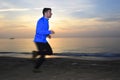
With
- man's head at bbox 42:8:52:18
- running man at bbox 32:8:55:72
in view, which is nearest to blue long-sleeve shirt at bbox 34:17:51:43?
running man at bbox 32:8:55:72

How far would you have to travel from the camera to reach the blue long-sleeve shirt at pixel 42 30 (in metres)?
9.56

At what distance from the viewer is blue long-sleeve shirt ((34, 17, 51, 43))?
9559mm

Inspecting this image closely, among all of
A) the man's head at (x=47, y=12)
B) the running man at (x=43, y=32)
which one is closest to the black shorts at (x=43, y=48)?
the running man at (x=43, y=32)

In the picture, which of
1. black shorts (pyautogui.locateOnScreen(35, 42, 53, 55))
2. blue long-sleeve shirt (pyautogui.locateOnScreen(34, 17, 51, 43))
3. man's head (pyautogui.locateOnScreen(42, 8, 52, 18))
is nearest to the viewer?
blue long-sleeve shirt (pyautogui.locateOnScreen(34, 17, 51, 43))

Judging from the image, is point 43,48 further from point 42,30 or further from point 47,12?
point 47,12

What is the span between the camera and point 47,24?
31.7 feet

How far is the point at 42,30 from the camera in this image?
957cm

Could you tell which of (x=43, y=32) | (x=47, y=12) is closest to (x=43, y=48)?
(x=43, y=32)

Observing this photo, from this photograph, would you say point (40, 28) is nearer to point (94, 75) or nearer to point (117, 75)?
point (94, 75)

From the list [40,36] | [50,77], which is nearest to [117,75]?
[50,77]

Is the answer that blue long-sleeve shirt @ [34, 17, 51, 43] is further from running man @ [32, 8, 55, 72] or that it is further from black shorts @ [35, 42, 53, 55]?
black shorts @ [35, 42, 53, 55]

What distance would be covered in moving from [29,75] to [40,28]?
1717 mm

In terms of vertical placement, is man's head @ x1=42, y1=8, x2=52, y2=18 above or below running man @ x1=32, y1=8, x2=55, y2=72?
above

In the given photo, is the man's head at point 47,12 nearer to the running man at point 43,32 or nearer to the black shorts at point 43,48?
the running man at point 43,32
